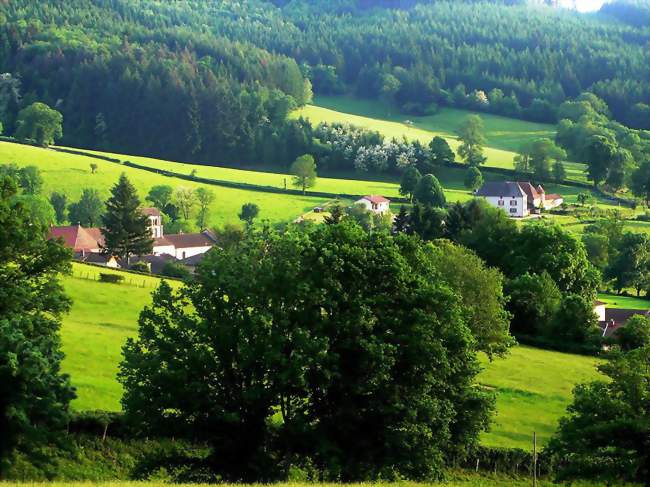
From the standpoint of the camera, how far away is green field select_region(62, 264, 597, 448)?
1905 inches

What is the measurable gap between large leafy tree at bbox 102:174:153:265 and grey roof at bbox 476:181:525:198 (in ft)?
185

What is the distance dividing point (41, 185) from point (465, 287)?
8235 centimetres

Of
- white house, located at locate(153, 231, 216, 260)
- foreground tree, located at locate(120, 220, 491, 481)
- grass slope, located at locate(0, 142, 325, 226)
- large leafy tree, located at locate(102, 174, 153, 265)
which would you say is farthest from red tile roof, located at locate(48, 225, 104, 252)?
foreground tree, located at locate(120, 220, 491, 481)

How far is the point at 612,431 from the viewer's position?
117 ft

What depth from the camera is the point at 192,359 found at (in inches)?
1412

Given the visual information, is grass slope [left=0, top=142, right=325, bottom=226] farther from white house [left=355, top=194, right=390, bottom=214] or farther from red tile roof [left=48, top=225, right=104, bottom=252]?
red tile roof [left=48, top=225, right=104, bottom=252]

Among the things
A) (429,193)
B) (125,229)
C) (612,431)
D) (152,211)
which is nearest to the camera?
(612,431)

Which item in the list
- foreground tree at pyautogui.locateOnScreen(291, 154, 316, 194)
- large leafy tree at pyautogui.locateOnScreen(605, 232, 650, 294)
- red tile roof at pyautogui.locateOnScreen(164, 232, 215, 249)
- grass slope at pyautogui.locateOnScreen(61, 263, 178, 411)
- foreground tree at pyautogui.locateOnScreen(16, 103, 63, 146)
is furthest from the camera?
foreground tree at pyautogui.locateOnScreen(16, 103, 63, 146)

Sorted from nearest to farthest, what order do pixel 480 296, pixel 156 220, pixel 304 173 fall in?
pixel 480 296 < pixel 156 220 < pixel 304 173

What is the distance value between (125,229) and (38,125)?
6823 cm

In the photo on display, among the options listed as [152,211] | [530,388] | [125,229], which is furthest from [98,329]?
[152,211]

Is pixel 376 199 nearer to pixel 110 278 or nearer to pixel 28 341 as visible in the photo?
pixel 110 278

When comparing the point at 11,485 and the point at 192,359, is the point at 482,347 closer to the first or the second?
the point at 192,359

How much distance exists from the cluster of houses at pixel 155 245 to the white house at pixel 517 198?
4045 centimetres
